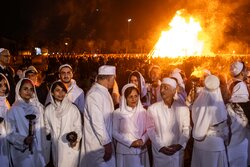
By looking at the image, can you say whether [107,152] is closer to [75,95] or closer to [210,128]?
[210,128]

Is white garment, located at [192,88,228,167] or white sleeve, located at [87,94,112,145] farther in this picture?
white sleeve, located at [87,94,112,145]

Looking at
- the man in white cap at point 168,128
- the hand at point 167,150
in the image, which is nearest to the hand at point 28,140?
the man in white cap at point 168,128

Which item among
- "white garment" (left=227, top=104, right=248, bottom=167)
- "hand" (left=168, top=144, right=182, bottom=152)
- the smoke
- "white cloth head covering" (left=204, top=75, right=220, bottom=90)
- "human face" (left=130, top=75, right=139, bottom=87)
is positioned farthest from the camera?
the smoke

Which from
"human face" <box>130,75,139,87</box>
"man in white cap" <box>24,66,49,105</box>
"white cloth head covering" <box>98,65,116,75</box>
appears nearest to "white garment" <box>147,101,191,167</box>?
"white cloth head covering" <box>98,65,116,75</box>

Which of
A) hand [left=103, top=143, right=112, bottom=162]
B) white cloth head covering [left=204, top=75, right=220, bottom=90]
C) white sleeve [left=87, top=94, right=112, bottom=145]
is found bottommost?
hand [left=103, top=143, right=112, bottom=162]

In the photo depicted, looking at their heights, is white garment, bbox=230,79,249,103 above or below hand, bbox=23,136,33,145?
above

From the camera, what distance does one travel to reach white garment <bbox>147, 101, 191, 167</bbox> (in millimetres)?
5395

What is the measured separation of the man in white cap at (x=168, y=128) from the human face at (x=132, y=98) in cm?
28

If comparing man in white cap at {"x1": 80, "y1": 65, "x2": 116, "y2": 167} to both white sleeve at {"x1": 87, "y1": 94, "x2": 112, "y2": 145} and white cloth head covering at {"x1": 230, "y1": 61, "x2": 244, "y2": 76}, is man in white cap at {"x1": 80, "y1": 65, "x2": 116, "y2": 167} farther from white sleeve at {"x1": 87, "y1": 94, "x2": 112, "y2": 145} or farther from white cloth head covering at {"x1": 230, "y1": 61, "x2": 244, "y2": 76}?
white cloth head covering at {"x1": 230, "y1": 61, "x2": 244, "y2": 76}

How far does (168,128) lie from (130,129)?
22.9 inches

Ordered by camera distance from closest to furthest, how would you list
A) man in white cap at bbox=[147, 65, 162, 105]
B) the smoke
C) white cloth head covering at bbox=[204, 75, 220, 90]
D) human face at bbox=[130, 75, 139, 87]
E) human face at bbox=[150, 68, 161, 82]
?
white cloth head covering at bbox=[204, 75, 220, 90]
human face at bbox=[130, 75, 139, 87]
man in white cap at bbox=[147, 65, 162, 105]
human face at bbox=[150, 68, 161, 82]
the smoke

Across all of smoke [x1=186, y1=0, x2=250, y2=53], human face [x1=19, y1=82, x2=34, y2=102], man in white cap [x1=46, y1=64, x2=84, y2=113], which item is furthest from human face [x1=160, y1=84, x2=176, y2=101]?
smoke [x1=186, y1=0, x2=250, y2=53]

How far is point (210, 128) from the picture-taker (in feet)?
17.3

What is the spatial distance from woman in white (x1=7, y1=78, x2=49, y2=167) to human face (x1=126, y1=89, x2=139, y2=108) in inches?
56.6
